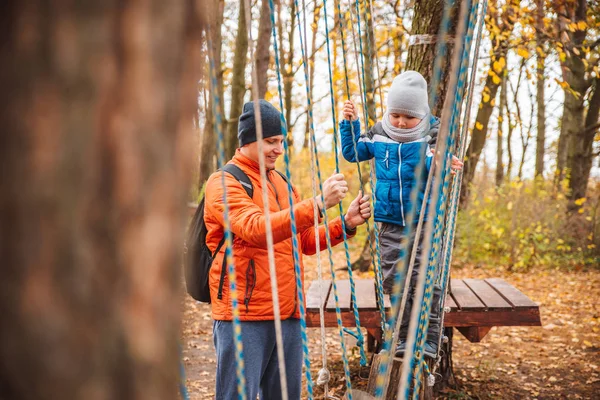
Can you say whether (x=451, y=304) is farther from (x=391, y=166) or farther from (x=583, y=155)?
(x=583, y=155)

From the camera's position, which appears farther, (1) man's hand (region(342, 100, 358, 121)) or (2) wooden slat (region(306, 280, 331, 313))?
(2) wooden slat (region(306, 280, 331, 313))

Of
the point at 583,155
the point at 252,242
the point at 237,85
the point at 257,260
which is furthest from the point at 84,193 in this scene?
the point at 583,155

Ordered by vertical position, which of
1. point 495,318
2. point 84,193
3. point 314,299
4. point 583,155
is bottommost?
point 495,318

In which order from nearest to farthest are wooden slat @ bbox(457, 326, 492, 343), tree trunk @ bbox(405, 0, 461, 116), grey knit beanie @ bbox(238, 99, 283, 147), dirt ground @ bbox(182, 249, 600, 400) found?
grey knit beanie @ bbox(238, 99, 283, 147) → tree trunk @ bbox(405, 0, 461, 116) → wooden slat @ bbox(457, 326, 492, 343) → dirt ground @ bbox(182, 249, 600, 400)

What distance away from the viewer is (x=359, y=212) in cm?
208

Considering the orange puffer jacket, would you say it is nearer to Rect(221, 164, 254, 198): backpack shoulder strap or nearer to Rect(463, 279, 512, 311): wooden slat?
Rect(221, 164, 254, 198): backpack shoulder strap

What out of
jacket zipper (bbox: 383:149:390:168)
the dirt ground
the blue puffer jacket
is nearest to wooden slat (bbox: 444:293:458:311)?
the dirt ground

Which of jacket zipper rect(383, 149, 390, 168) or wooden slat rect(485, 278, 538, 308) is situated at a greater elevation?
jacket zipper rect(383, 149, 390, 168)

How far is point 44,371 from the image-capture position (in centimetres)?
50

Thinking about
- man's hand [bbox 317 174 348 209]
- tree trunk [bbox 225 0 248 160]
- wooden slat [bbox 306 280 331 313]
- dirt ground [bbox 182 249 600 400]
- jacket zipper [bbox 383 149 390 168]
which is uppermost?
tree trunk [bbox 225 0 248 160]

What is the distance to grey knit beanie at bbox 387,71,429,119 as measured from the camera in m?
2.45

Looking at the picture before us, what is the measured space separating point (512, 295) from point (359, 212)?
1940 millimetres

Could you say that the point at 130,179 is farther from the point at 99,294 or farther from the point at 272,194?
the point at 272,194

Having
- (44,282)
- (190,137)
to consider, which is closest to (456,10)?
(190,137)
